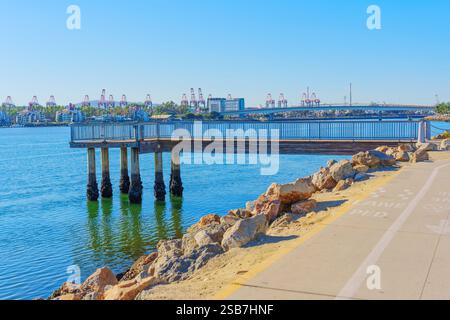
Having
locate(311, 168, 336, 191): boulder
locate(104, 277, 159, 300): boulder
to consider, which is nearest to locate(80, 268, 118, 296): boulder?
locate(104, 277, 159, 300): boulder

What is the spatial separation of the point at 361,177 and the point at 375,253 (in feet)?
28.4

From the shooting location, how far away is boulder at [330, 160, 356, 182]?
16.7 m

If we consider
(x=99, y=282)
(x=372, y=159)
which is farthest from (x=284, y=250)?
(x=372, y=159)

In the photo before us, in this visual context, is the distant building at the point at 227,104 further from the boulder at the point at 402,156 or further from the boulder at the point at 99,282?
the boulder at the point at 99,282

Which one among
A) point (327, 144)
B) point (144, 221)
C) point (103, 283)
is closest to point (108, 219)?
point (144, 221)

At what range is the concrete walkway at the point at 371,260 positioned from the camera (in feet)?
22.1

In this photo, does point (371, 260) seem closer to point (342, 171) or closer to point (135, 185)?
point (342, 171)

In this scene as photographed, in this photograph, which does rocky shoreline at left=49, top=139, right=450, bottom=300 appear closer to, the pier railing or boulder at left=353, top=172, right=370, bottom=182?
boulder at left=353, top=172, right=370, bottom=182

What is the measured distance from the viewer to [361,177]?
661 inches

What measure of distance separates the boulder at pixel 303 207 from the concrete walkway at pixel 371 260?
1.05 meters

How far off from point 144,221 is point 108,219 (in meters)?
2.35

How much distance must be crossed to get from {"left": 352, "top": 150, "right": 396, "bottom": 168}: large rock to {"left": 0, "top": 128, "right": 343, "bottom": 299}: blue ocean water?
28.2 feet

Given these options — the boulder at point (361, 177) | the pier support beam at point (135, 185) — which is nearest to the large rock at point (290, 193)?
the boulder at point (361, 177)
